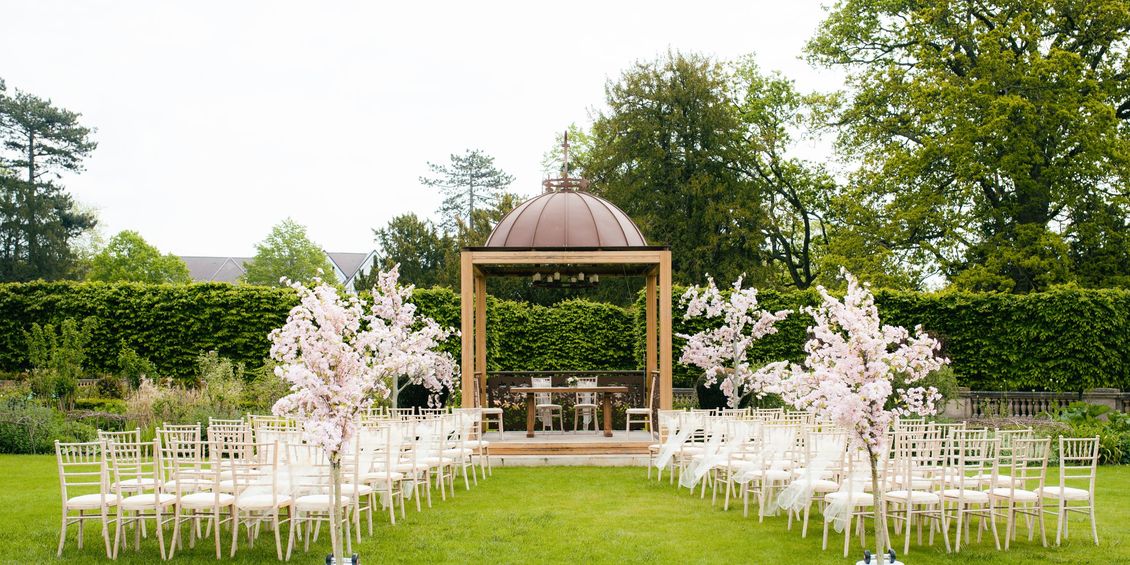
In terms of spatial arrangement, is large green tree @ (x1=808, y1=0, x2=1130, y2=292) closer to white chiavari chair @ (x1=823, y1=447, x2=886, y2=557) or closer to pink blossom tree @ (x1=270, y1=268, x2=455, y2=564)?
white chiavari chair @ (x1=823, y1=447, x2=886, y2=557)

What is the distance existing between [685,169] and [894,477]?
23.5m

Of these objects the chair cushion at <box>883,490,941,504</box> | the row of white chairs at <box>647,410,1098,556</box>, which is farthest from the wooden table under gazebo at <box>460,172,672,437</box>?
the chair cushion at <box>883,490,941,504</box>

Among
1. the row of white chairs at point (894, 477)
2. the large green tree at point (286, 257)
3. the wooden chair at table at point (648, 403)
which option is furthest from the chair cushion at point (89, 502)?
the large green tree at point (286, 257)

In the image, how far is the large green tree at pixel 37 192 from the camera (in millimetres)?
41094

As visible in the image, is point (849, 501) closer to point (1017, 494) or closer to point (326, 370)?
point (1017, 494)

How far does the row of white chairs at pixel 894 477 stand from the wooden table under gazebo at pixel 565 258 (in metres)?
3.96

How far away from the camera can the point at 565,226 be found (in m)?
18.0

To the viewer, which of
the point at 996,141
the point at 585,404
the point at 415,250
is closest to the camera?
the point at 585,404

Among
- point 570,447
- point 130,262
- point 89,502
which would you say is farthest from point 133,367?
point 130,262

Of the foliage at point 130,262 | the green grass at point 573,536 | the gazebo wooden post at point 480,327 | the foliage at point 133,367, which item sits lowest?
the green grass at point 573,536

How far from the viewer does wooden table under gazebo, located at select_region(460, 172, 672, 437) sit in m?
17.0

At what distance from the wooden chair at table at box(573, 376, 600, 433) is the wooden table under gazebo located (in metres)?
0.72

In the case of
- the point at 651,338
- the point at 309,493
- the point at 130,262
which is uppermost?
the point at 130,262

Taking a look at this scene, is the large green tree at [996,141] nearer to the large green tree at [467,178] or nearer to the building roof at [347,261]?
the large green tree at [467,178]
